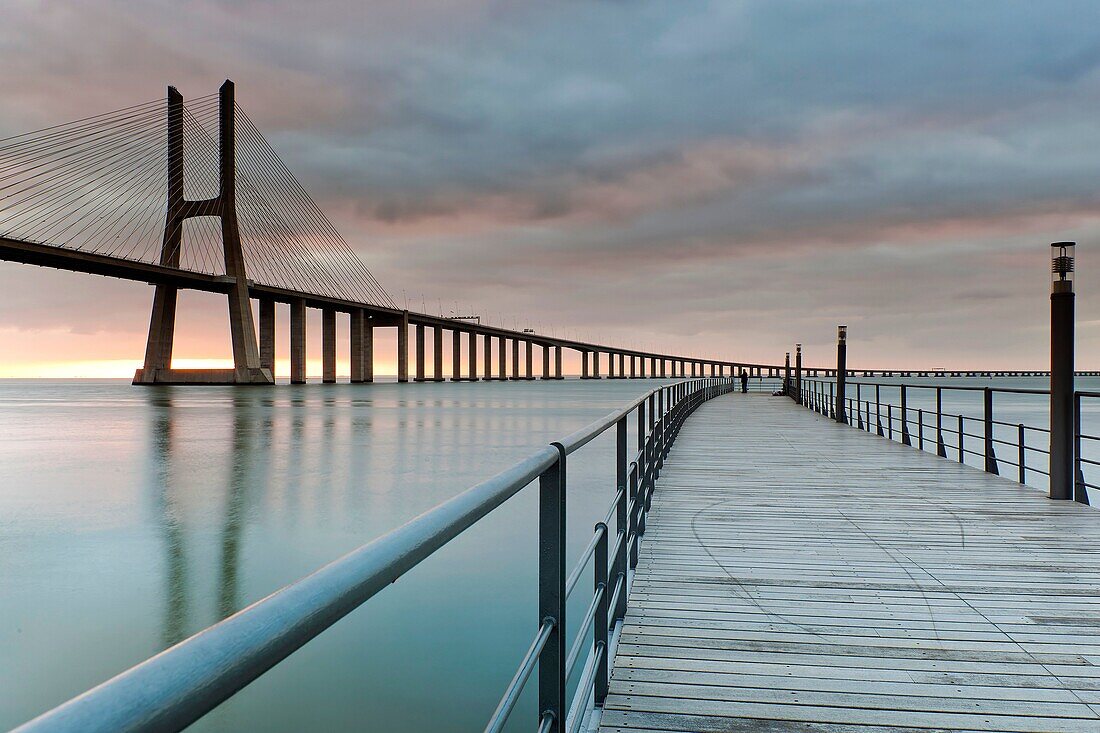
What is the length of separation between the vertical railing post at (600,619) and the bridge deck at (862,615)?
0.08m

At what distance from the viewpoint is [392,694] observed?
528cm

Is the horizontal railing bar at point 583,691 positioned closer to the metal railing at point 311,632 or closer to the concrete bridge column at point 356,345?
the metal railing at point 311,632

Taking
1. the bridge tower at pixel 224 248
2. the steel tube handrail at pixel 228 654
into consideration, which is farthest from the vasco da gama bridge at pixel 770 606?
the bridge tower at pixel 224 248

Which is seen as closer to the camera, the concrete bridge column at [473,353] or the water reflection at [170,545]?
the water reflection at [170,545]

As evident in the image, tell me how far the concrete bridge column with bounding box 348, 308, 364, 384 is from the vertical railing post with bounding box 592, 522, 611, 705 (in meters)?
67.1

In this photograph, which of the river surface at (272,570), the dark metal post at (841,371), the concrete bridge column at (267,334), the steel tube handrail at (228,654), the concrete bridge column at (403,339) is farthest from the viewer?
the concrete bridge column at (403,339)

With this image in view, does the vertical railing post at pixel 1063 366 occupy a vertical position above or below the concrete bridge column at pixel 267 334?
below

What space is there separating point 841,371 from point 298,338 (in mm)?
51273

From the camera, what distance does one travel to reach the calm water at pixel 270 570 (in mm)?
5391

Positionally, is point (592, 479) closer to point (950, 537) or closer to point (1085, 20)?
point (950, 537)

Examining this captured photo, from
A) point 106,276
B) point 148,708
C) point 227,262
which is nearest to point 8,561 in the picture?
point 148,708

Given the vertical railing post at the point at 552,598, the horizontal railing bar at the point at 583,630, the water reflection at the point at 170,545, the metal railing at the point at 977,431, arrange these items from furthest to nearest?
the water reflection at the point at 170,545 → the metal railing at the point at 977,431 → the horizontal railing bar at the point at 583,630 → the vertical railing post at the point at 552,598

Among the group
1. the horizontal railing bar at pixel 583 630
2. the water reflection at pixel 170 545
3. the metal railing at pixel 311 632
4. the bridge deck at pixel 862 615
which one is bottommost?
the water reflection at pixel 170 545

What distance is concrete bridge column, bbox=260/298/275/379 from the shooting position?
59688 millimetres
